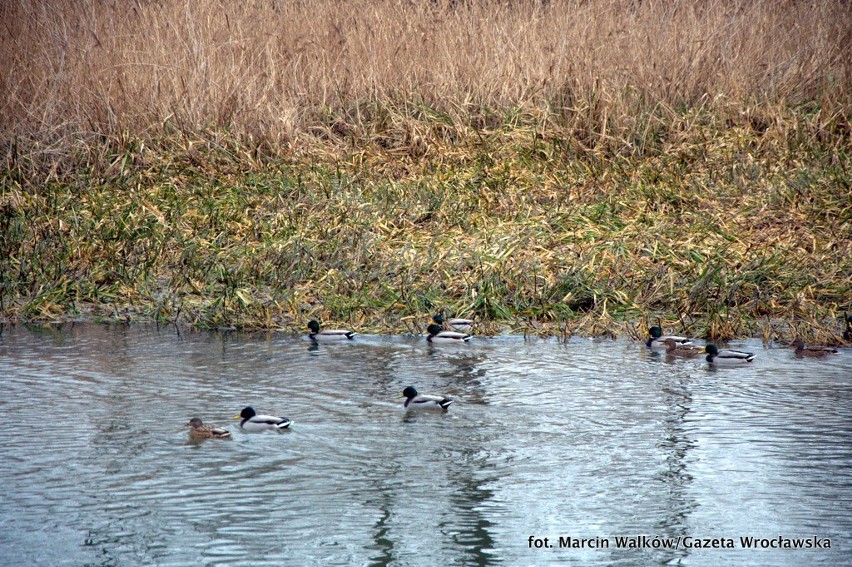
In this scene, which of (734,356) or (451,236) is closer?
(734,356)

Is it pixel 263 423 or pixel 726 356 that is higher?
pixel 726 356

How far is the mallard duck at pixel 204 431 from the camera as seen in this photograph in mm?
6434

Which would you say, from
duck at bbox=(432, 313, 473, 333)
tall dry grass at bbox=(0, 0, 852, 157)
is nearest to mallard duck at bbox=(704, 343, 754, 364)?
duck at bbox=(432, 313, 473, 333)

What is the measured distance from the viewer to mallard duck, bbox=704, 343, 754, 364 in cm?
838

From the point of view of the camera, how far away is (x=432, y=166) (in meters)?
13.0

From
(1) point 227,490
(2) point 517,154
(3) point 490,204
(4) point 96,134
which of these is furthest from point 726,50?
(1) point 227,490

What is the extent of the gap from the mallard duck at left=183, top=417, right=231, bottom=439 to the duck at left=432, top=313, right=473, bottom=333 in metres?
3.24

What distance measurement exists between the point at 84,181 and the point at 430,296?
4.98 metres

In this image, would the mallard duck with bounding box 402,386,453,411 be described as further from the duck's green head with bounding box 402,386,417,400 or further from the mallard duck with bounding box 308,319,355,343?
the mallard duck with bounding box 308,319,355,343

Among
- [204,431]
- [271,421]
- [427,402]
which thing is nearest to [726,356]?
[427,402]

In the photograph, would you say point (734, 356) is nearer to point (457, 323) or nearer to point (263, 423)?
point (457, 323)

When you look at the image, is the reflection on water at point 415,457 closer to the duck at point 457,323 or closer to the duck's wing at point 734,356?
the duck's wing at point 734,356

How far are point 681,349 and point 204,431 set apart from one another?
3901mm

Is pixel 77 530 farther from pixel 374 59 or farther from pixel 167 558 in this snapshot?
pixel 374 59
